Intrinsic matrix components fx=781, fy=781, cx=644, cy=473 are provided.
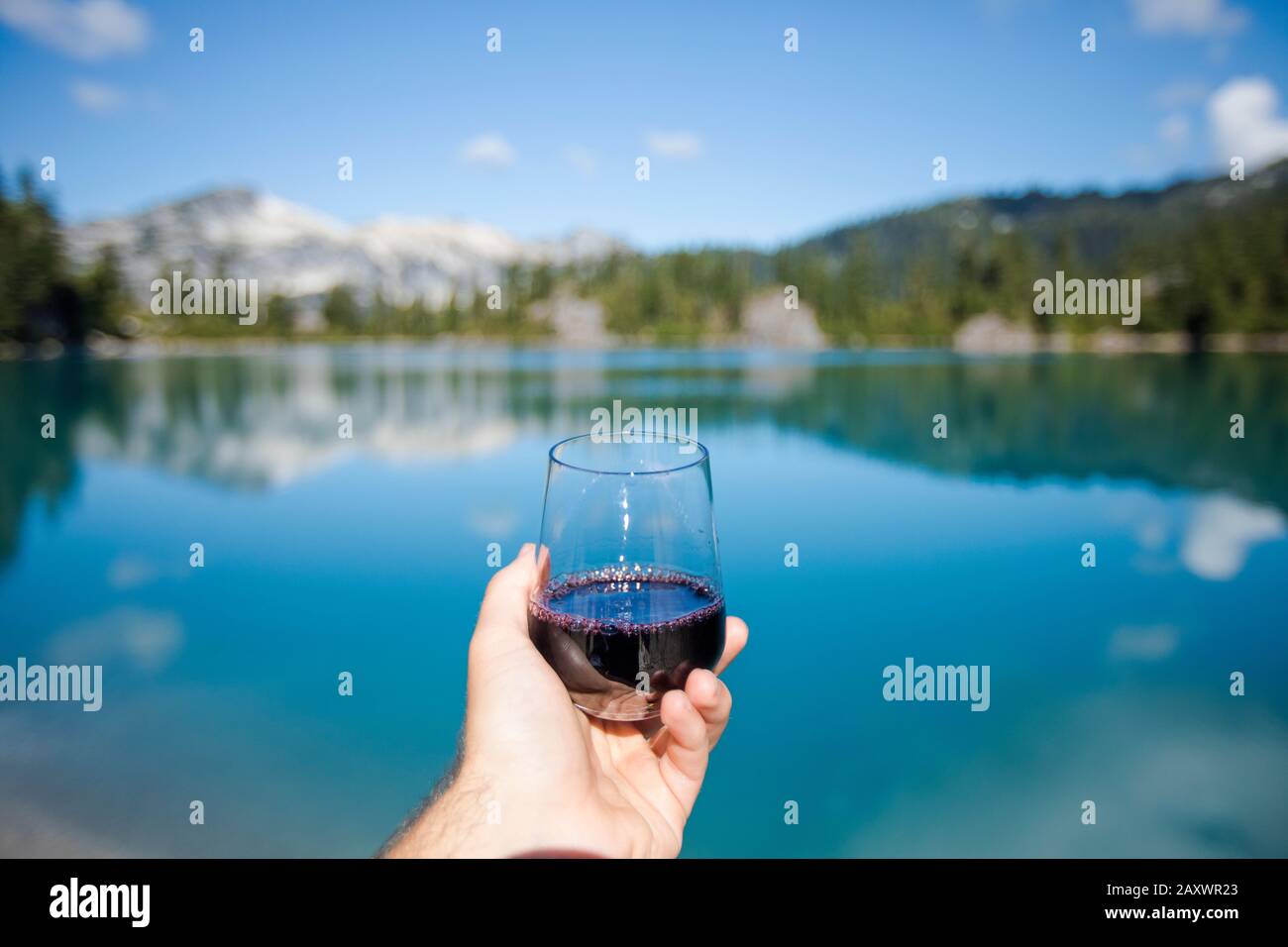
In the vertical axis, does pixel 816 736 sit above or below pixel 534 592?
below

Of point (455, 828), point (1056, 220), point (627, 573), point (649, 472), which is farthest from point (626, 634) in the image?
point (1056, 220)

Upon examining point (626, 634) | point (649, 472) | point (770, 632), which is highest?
point (649, 472)

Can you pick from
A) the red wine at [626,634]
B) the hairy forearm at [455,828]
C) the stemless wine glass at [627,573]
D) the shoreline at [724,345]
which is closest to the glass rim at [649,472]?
the stemless wine glass at [627,573]

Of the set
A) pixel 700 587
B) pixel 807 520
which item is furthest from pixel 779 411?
pixel 700 587

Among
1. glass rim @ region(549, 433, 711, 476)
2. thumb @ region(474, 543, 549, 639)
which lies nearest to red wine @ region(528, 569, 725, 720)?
thumb @ region(474, 543, 549, 639)

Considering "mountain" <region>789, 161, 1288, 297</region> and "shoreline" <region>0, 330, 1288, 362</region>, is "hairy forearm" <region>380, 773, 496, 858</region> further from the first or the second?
"mountain" <region>789, 161, 1288, 297</region>

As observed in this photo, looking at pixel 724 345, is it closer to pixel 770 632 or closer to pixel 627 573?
pixel 770 632

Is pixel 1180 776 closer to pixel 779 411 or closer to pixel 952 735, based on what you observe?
pixel 952 735
